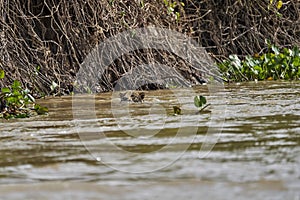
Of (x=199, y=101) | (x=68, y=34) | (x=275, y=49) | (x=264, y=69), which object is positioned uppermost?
(x=68, y=34)

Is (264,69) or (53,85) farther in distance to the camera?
(264,69)

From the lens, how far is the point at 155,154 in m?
1.91

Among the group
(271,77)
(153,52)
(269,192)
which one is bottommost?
(271,77)

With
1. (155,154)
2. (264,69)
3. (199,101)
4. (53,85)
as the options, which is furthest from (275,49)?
(155,154)

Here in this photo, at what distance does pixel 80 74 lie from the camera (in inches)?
213

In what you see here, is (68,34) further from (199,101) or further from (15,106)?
(199,101)

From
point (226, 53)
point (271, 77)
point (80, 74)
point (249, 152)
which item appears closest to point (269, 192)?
point (249, 152)

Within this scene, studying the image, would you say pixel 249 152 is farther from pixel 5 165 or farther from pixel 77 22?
pixel 77 22

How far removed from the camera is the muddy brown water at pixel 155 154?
1.42 metres

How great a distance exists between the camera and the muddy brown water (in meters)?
1.42

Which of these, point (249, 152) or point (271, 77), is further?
point (271, 77)

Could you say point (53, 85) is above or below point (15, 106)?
below

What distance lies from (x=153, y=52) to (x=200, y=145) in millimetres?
3951

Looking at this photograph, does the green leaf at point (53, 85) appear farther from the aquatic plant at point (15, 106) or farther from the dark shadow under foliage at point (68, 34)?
the aquatic plant at point (15, 106)
